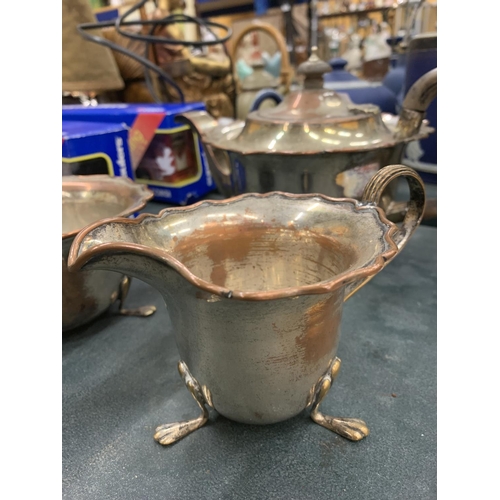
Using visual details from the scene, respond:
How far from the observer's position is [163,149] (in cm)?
140

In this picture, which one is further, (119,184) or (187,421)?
(119,184)

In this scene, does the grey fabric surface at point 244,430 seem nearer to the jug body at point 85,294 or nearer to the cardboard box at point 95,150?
the jug body at point 85,294

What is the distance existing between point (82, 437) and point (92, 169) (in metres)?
0.75

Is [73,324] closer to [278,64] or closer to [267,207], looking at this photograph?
[267,207]

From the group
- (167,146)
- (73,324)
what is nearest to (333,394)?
(73,324)

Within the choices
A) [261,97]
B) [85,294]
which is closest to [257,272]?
[85,294]

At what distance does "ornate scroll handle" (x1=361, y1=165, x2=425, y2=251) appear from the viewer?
1.91 ft

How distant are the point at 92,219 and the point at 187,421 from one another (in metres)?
0.50

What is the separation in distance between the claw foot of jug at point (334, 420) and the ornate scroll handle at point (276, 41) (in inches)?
53.6

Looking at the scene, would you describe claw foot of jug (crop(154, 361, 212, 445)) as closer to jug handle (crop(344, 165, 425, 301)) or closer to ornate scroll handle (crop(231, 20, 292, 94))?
jug handle (crop(344, 165, 425, 301))

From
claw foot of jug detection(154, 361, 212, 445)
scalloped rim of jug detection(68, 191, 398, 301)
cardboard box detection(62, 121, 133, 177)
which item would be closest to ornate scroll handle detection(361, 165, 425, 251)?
scalloped rim of jug detection(68, 191, 398, 301)

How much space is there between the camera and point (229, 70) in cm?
186

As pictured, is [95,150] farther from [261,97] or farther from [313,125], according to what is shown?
[313,125]

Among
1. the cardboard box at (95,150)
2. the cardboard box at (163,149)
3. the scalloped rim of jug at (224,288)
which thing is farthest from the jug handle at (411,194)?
the cardboard box at (163,149)
